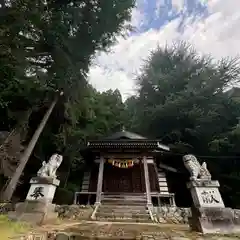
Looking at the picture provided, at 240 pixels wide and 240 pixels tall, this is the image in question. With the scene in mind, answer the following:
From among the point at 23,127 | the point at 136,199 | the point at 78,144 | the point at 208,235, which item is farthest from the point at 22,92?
the point at 208,235

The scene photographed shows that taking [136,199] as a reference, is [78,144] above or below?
above

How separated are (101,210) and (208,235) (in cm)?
432

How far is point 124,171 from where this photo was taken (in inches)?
460

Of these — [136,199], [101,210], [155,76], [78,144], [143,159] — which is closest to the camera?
[101,210]

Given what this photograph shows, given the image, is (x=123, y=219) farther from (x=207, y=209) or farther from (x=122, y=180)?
(x=122, y=180)

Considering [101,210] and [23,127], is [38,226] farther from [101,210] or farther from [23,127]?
[23,127]

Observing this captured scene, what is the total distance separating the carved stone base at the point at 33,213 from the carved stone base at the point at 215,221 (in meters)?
4.12

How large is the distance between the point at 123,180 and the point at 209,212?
6.55 meters

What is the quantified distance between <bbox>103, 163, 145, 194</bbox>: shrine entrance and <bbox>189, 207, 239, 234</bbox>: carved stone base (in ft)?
18.5

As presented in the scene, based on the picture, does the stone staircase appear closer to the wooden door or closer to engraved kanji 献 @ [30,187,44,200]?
the wooden door

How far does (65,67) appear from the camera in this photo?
8695 millimetres

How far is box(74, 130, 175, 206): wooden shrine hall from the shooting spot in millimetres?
10102

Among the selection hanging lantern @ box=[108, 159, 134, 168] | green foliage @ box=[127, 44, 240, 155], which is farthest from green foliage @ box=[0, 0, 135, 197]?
green foliage @ box=[127, 44, 240, 155]

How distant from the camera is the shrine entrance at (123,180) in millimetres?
10961
